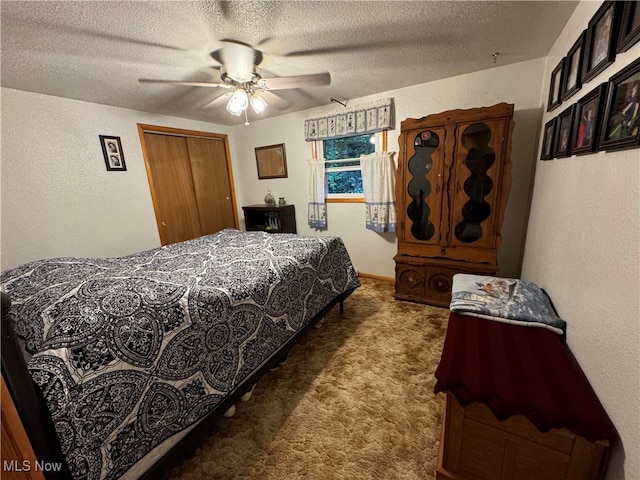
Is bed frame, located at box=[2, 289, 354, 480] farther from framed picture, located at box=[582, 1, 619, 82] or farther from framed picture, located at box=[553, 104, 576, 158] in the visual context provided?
framed picture, located at box=[553, 104, 576, 158]

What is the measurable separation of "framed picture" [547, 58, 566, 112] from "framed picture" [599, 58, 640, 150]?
0.91m

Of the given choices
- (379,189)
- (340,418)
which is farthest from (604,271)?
(379,189)

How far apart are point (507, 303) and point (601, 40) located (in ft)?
4.15

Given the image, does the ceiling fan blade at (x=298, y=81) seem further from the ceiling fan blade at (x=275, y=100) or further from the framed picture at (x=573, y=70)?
the framed picture at (x=573, y=70)

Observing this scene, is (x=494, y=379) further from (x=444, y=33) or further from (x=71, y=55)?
(x=71, y=55)

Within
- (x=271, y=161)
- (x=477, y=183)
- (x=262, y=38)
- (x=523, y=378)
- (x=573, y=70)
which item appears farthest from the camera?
(x=271, y=161)

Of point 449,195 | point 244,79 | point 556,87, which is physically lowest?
point 449,195

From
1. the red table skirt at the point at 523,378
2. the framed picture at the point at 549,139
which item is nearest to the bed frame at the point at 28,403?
the red table skirt at the point at 523,378

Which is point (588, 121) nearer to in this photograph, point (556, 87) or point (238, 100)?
point (556, 87)

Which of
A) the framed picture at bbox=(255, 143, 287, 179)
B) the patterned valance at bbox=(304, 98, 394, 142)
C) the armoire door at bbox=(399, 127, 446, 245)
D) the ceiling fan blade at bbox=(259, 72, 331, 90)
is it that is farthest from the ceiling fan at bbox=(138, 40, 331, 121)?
the framed picture at bbox=(255, 143, 287, 179)

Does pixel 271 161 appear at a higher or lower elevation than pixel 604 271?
higher

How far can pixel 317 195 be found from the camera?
3.58 m

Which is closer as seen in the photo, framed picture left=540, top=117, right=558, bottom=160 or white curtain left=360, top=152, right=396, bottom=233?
framed picture left=540, top=117, right=558, bottom=160

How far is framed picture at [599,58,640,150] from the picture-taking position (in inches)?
31.6
